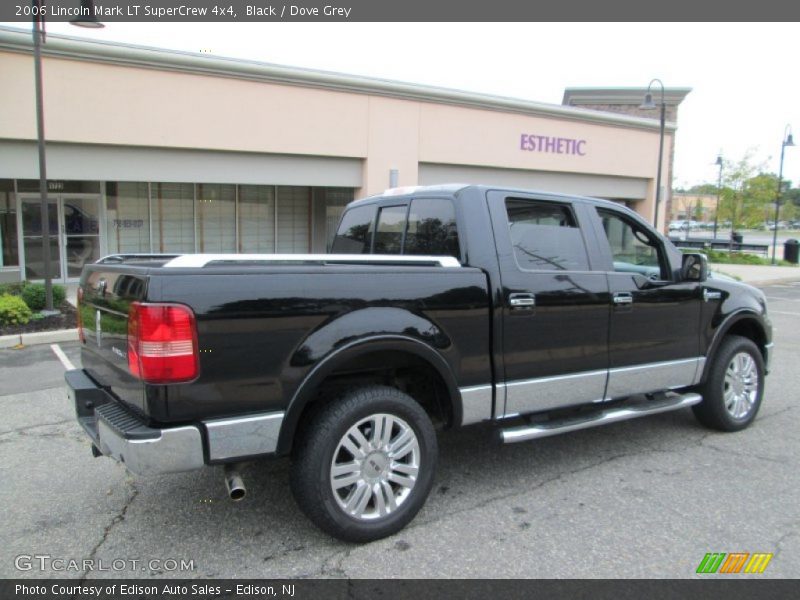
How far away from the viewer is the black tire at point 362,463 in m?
3.20

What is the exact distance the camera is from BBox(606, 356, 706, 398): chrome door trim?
4457mm

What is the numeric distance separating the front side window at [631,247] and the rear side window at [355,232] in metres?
1.71

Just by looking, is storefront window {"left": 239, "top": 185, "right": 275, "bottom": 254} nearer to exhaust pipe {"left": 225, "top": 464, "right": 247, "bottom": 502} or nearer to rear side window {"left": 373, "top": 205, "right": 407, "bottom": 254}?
rear side window {"left": 373, "top": 205, "right": 407, "bottom": 254}

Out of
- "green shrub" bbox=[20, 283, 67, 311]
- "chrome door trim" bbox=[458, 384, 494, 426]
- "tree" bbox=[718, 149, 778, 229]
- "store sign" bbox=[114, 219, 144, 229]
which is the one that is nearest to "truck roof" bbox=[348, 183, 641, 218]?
"chrome door trim" bbox=[458, 384, 494, 426]

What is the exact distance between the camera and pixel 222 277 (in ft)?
9.68

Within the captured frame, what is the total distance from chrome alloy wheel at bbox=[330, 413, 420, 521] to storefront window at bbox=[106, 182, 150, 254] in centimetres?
1456

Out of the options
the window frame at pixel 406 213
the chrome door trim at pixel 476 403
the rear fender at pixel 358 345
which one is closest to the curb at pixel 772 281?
the window frame at pixel 406 213

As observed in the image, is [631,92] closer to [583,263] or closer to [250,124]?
[250,124]

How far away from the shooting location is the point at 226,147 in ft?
47.0

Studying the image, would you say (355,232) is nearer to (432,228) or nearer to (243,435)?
(432,228)

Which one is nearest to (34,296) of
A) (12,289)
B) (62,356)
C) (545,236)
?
(12,289)

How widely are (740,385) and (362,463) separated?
3.60 m
